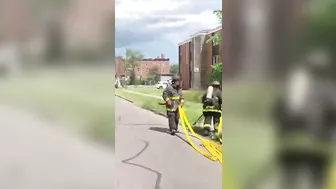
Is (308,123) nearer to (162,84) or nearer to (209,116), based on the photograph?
(209,116)

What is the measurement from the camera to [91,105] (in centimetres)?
216

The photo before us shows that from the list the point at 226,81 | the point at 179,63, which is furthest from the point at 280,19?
the point at 179,63

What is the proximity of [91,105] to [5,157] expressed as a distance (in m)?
0.46

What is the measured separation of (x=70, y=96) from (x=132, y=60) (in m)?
0.35

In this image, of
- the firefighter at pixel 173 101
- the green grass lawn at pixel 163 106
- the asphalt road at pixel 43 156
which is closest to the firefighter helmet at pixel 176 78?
the firefighter at pixel 173 101

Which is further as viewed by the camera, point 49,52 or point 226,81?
point 226,81

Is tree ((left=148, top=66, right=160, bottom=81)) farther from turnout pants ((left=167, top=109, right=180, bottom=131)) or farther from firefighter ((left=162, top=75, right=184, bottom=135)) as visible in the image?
turnout pants ((left=167, top=109, right=180, bottom=131))

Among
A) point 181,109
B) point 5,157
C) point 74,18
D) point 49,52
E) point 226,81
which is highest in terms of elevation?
point 74,18

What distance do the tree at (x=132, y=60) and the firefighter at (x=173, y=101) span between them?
19 centimetres

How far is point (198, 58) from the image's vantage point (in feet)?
7.63

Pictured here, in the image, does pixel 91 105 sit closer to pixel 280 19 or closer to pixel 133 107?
pixel 133 107

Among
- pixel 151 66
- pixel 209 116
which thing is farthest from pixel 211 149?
pixel 151 66

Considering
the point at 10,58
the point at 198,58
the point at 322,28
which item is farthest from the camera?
the point at 198,58

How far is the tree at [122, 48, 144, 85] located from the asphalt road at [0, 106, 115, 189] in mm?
394
